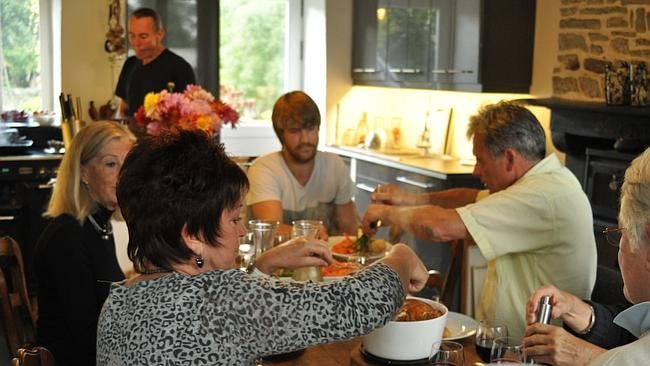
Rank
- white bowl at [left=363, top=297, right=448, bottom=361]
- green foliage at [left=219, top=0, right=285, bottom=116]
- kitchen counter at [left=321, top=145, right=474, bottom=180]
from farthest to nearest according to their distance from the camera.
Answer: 1. green foliage at [left=219, top=0, right=285, bottom=116]
2. kitchen counter at [left=321, top=145, right=474, bottom=180]
3. white bowl at [left=363, top=297, right=448, bottom=361]

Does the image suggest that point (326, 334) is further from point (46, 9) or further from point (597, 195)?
point (46, 9)

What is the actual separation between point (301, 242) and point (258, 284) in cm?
54

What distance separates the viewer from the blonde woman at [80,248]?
2.53 metres

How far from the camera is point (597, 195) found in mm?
4387

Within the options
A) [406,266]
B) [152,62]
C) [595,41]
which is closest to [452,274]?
[406,266]

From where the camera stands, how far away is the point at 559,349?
2.01 metres

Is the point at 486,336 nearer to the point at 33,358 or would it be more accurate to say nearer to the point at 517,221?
the point at 517,221

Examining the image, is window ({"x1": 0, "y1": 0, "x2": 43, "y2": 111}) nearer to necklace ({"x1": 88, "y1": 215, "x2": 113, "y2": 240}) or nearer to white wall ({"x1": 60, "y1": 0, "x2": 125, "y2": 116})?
white wall ({"x1": 60, "y1": 0, "x2": 125, "y2": 116})

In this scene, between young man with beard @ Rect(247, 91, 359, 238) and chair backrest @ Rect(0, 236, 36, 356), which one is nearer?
chair backrest @ Rect(0, 236, 36, 356)

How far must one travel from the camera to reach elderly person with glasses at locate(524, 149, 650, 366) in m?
1.60

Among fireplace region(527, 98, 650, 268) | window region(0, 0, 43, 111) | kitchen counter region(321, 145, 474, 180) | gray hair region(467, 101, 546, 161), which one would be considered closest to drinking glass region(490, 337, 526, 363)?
gray hair region(467, 101, 546, 161)

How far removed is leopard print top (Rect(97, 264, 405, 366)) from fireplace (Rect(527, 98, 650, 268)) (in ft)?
8.95

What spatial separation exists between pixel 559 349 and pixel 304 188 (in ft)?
6.43

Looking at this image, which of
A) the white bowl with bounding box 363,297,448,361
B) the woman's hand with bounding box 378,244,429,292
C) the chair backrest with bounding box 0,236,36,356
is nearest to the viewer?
the woman's hand with bounding box 378,244,429,292
